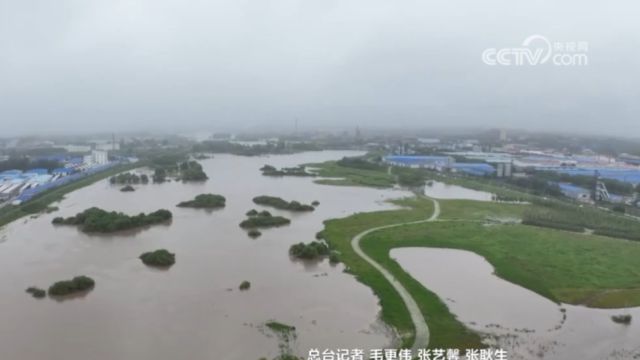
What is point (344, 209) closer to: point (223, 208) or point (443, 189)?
point (223, 208)

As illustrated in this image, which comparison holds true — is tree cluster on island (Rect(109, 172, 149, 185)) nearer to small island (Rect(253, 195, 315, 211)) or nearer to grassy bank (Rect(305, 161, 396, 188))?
small island (Rect(253, 195, 315, 211))

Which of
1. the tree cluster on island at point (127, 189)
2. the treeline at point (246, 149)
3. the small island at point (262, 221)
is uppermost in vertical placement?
the treeline at point (246, 149)

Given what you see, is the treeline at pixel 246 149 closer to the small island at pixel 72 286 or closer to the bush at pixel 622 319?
the small island at pixel 72 286

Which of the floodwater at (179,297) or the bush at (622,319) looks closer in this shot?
the floodwater at (179,297)

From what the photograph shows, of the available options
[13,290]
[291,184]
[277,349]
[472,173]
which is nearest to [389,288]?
[277,349]

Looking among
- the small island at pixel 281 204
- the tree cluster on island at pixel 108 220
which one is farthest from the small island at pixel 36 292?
the small island at pixel 281 204

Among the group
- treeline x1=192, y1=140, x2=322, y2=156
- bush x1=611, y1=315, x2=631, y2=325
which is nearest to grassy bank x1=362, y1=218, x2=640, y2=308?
bush x1=611, y1=315, x2=631, y2=325
